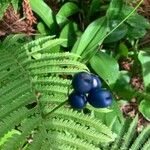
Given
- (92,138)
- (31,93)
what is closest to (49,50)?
(31,93)

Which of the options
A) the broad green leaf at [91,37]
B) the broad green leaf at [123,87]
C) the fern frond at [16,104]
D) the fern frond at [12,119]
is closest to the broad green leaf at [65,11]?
the broad green leaf at [91,37]

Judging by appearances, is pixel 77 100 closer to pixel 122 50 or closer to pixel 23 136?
pixel 23 136

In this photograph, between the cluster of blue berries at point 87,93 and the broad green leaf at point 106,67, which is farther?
the broad green leaf at point 106,67

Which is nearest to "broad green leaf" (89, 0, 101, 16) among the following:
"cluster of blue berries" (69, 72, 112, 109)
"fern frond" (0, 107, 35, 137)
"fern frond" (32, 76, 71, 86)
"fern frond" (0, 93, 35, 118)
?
"fern frond" (32, 76, 71, 86)

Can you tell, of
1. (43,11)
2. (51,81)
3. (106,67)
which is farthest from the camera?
(43,11)

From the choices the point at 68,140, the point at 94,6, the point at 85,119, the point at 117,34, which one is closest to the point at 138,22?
the point at 117,34

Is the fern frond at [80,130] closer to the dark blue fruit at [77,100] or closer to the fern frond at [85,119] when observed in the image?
the fern frond at [85,119]

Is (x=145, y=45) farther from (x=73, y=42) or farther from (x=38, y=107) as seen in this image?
(x=38, y=107)
